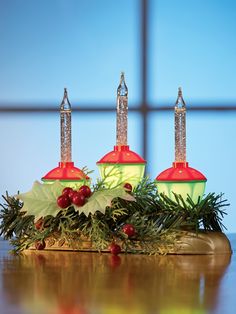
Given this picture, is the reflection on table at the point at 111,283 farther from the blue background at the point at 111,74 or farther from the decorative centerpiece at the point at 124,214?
the blue background at the point at 111,74

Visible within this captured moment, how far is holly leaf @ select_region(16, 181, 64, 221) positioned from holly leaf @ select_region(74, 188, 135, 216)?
0.14ft

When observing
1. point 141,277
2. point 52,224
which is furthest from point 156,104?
point 141,277

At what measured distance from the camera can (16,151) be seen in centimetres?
287

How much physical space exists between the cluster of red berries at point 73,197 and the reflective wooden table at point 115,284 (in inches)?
2.8

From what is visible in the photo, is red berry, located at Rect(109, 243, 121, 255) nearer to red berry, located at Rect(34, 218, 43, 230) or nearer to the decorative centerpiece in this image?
the decorative centerpiece

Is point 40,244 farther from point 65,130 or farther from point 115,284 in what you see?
point 115,284

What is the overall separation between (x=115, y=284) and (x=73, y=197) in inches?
13.0

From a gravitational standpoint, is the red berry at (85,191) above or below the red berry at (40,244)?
above

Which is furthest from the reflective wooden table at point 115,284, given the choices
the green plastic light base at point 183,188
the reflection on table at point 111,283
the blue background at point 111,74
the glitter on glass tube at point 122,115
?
the blue background at point 111,74

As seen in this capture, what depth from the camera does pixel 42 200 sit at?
1201mm

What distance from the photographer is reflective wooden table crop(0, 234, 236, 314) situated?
0.69 meters

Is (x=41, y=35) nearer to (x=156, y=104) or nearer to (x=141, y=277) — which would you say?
(x=156, y=104)

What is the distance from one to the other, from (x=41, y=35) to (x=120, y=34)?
26 cm

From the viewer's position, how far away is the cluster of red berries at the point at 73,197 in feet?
3.81
